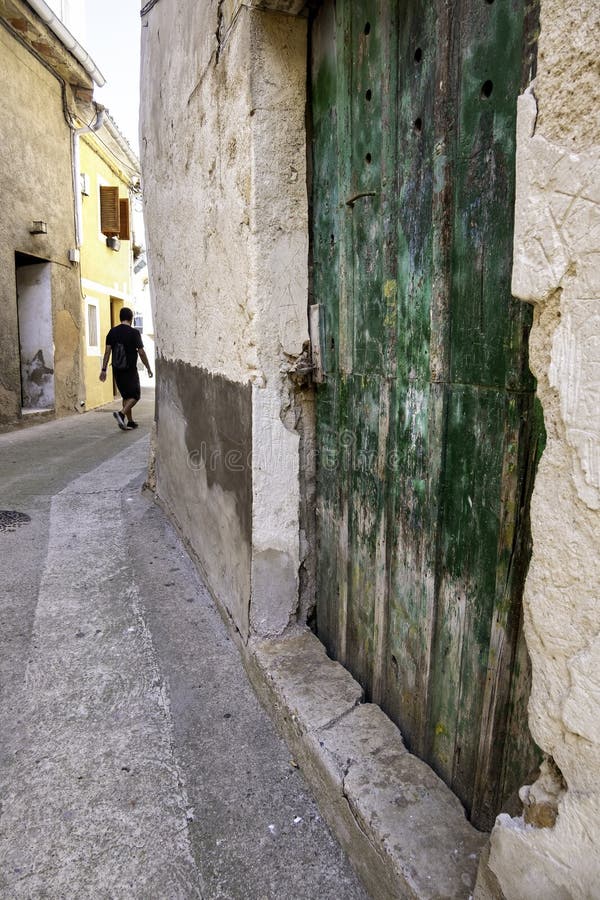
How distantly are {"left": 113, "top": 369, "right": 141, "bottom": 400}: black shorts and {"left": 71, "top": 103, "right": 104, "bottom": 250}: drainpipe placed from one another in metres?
4.42

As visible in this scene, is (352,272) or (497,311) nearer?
(497,311)

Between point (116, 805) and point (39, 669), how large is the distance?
2.93 feet

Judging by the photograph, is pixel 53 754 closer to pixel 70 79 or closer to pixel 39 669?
pixel 39 669

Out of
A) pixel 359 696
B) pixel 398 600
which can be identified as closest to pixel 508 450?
pixel 398 600

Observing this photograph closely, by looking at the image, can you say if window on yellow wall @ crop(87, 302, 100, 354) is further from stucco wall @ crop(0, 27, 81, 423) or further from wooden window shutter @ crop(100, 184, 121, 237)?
wooden window shutter @ crop(100, 184, 121, 237)

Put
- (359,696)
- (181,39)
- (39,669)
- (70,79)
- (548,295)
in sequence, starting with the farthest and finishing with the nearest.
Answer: (70,79) → (181,39) → (39,669) → (359,696) → (548,295)

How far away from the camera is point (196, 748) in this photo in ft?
6.57

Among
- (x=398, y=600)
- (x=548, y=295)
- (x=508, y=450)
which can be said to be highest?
(x=548, y=295)

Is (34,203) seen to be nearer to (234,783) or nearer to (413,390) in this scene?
(413,390)

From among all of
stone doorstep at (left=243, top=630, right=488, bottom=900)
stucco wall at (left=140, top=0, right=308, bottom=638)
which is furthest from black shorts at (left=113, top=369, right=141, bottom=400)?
stone doorstep at (left=243, top=630, right=488, bottom=900)

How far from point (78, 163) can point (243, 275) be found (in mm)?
11409

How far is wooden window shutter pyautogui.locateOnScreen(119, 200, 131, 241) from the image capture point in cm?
1452

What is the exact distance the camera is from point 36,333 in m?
10.9

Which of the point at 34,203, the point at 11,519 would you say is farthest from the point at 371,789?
the point at 34,203
